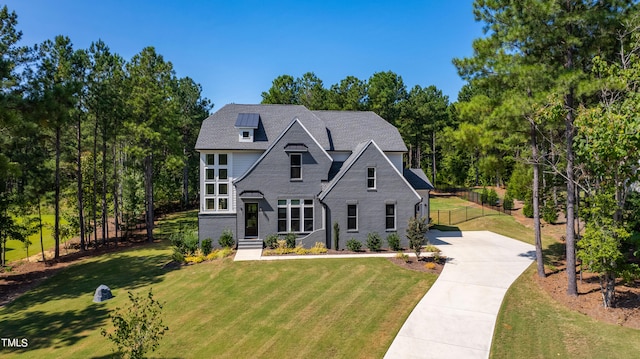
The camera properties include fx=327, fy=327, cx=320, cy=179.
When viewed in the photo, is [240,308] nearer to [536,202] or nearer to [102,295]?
[102,295]

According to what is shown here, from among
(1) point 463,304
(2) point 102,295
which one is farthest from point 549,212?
(2) point 102,295

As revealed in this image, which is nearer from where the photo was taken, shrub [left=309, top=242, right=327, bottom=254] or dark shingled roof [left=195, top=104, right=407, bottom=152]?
shrub [left=309, top=242, right=327, bottom=254]

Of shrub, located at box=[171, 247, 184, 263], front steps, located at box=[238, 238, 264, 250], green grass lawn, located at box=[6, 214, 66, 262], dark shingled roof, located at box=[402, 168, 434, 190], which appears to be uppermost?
dark shingled roof, located at box=[402, 168, 434, 190]

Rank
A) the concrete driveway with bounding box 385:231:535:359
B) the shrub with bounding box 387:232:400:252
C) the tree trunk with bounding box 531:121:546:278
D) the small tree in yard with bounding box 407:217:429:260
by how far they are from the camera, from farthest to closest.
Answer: the shrub with bounding box 387:232:400:252
the small tree in yard with bounding box 407:217:429:260
the tree trunk with bounding box 531:121:546:278
the concrete driveway with bounding box 385:231:535:359

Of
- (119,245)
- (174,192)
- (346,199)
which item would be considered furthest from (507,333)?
(174,192)

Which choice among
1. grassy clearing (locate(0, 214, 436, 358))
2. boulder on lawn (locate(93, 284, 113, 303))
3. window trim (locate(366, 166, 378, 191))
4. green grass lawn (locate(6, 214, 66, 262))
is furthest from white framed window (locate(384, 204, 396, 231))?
green grass lawn (locate(6, 214, 66, 262))

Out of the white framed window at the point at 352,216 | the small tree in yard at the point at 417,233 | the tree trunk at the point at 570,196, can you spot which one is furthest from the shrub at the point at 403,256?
the tree trunk at the point at 570,196

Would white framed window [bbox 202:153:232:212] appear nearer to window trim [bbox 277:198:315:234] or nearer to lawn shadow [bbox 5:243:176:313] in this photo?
window trim [bbox 277:198:315:234]
